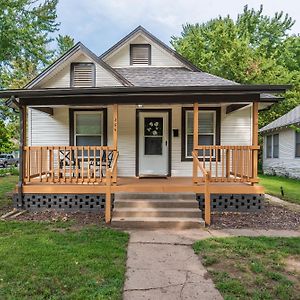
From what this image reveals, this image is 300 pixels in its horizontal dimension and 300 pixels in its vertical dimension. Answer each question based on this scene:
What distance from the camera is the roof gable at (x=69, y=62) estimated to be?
9375 millimetres

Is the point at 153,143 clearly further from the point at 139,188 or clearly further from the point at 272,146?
the point at 272,146

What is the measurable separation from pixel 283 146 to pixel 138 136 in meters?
11.2

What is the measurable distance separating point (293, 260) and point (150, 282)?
216cm

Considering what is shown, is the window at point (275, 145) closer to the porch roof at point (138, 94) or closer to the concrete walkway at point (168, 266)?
the porch roof at point (138, 94)

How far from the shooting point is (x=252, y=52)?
2298 cm

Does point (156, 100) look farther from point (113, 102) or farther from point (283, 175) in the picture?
point (283, 175)

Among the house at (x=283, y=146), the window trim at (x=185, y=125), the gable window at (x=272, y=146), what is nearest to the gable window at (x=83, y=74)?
the window trim at (x=185, y=125)

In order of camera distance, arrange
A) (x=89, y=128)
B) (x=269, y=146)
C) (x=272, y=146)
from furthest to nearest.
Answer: (x=269, y=146) < (x=272, y=146) < (x=89, y=128)

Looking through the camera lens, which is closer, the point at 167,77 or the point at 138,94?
the point at 138,94

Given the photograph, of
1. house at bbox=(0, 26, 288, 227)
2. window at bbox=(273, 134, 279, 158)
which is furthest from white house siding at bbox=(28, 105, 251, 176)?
window at bbox=(273, 134, 279, 158)

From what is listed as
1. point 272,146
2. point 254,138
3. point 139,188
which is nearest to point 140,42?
point 254,138

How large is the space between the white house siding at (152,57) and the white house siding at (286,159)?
8648 mm

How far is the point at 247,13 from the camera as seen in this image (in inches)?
1110

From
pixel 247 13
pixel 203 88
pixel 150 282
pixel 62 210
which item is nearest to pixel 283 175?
pixel 203 88
